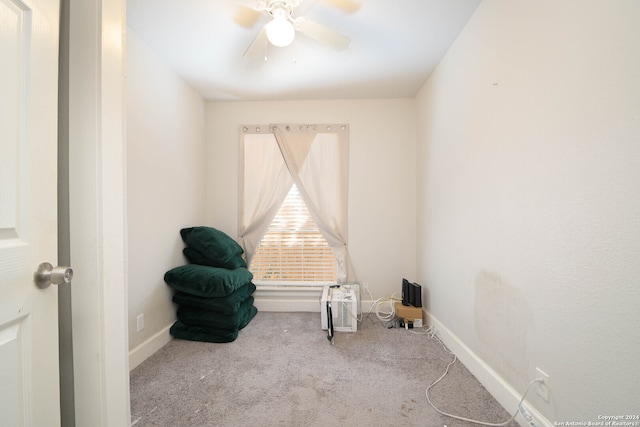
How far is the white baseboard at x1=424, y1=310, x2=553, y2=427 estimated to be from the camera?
1252 mm

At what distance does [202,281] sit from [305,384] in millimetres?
1167

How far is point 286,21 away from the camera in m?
1.50

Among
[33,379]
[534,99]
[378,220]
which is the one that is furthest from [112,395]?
[378,220]

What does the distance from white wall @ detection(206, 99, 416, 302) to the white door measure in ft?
7.68

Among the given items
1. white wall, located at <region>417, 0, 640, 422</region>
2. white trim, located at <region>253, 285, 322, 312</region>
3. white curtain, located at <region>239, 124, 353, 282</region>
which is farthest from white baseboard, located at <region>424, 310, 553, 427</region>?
white trim, located at <region>253, 285, 322, 312</region>

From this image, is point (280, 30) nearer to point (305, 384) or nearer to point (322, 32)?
point (322, 32)

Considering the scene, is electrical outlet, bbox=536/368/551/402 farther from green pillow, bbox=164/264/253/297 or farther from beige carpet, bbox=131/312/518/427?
green pillow, bbox=164/264/253/297

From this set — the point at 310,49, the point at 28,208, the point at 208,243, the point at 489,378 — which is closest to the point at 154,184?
the point at 208,243

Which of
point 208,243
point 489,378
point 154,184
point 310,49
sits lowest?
point 489,378

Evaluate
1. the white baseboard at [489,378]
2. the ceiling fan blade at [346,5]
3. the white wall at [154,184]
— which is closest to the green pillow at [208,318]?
the white wall at [154,184]

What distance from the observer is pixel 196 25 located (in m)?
1.84

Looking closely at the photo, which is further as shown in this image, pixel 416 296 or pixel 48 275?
pixel 416 296

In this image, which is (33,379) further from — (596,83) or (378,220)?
(378,220)

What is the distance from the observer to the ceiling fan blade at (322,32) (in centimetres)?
157
